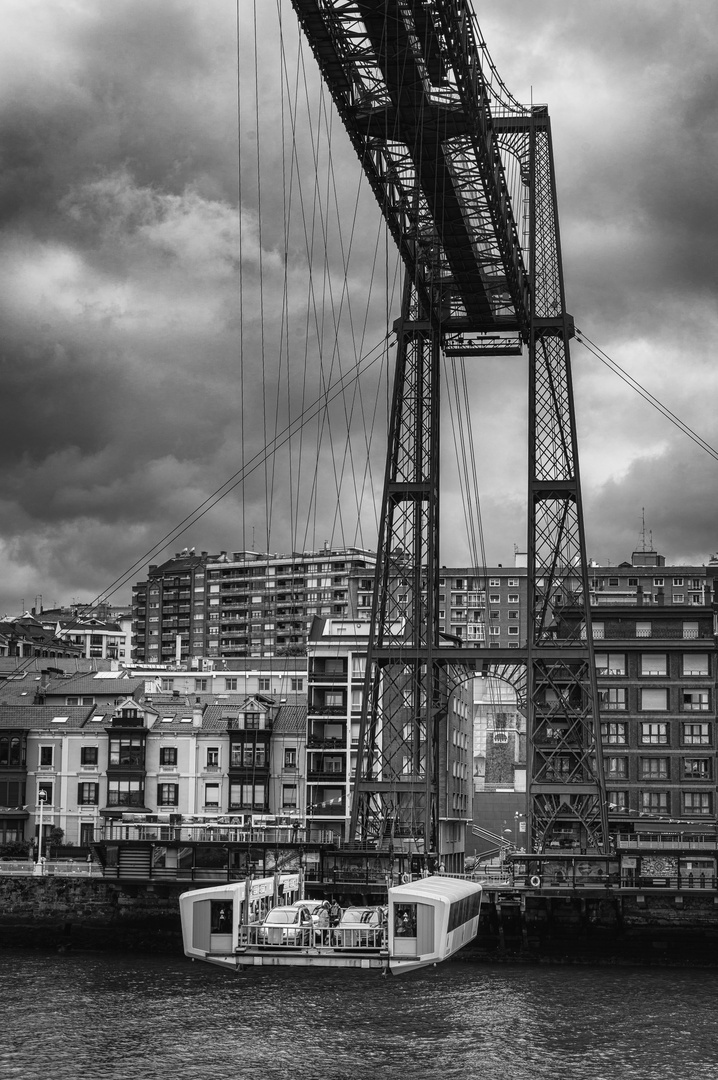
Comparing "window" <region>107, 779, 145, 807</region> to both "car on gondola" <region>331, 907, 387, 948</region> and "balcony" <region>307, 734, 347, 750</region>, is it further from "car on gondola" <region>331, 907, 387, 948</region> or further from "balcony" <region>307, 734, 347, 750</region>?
"car on gondola" <region>331, 907, 387, 948</region>

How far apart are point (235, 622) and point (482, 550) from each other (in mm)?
121733

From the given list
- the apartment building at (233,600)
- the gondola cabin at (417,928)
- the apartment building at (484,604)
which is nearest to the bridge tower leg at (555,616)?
the gondola cabin at (417,928)

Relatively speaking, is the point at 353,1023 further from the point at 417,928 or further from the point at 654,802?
the point at 654,802

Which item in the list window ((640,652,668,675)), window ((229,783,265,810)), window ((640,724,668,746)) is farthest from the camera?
window ((229,783,265,810))

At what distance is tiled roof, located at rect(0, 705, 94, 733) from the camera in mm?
77250

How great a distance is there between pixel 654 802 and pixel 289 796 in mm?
17136

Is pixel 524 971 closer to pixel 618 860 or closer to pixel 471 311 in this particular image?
pixel 618 860

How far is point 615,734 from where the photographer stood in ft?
238

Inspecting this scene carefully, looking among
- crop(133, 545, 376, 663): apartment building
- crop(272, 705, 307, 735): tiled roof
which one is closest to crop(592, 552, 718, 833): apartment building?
crop(272, 705, 307, 735): tiled roof

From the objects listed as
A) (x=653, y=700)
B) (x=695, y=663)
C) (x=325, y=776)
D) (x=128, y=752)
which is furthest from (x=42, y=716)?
(x=695, y=663)

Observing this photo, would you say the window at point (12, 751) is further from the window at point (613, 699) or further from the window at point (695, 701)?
the window at point (695, 701)

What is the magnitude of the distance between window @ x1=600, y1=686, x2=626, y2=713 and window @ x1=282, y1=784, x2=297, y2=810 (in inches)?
596

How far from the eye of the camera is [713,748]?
71500 millimetres

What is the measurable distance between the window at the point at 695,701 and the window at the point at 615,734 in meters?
2.94
